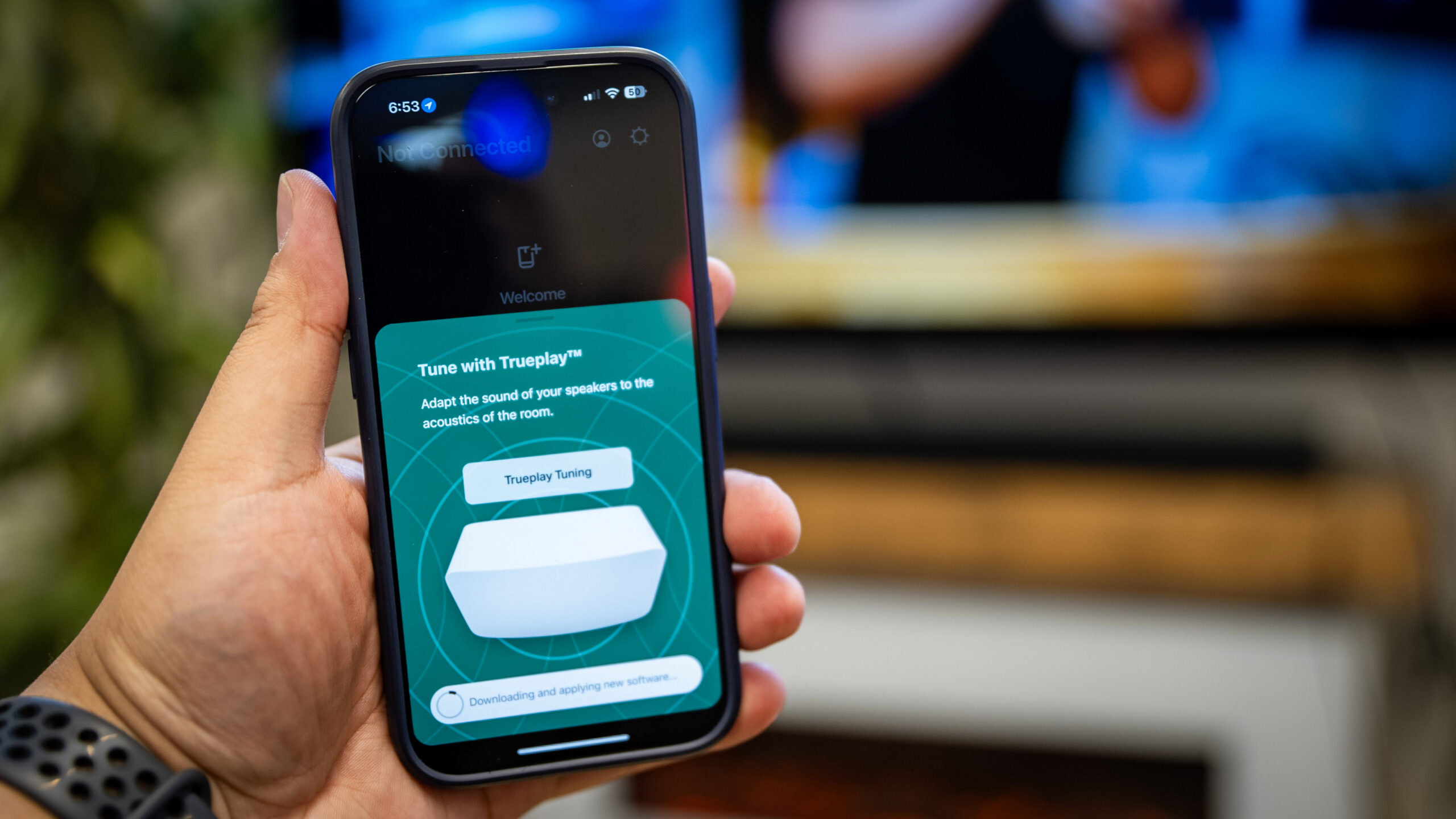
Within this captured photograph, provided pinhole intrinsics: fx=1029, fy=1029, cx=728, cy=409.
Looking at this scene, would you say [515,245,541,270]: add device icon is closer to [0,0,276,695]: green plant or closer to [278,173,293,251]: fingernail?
[278,173,293,251]: fingernail

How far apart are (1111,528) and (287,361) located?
29.7 inches

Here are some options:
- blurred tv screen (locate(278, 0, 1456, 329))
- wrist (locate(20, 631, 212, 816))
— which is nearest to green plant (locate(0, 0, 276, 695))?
blurred tv screen (locate(278, 0, 1456, 329))

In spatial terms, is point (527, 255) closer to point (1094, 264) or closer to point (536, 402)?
point (536, 402)

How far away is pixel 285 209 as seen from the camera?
0.50 metres

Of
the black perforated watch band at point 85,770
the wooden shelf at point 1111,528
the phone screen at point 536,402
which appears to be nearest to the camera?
the black perforated watch band at point 85,770

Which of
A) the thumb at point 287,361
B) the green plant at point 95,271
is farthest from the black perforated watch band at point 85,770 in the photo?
the green plant at point 95,271

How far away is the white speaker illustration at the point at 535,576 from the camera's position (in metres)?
0.51

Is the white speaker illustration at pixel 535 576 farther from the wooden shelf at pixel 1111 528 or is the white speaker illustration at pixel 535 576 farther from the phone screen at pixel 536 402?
the wooden shelf at pixel 1111 528

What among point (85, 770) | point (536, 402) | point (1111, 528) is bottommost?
point (1111, 528)

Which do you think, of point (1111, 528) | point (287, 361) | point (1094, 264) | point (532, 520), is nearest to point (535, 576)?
point (532, 520)

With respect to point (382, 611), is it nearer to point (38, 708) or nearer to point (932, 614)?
point (38, 708)

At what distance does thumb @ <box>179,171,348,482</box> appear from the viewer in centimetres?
47

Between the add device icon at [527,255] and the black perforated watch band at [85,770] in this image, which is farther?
the add device icon at [527,255]

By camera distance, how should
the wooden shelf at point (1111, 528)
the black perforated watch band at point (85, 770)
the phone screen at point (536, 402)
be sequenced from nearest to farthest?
1. the black perforated watch band at point (85, 770)
2. the phone screen at point (536, 402)
3. the wooden shelf at point (1111, 528)
